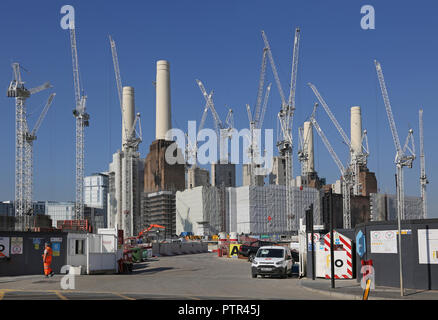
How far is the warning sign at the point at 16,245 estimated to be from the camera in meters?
31.3

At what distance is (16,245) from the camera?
3141 cm

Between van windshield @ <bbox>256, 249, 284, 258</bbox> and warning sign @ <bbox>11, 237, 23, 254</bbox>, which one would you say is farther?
warning sign @ <bbox>11, 237, 23, 254</bbox>

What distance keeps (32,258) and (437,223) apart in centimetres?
2184

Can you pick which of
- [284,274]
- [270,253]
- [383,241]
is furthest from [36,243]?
[383,241]

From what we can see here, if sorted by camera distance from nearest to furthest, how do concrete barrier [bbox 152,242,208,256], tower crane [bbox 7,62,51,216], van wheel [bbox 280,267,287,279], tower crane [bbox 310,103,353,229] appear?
van wheel [bbox 280,267,287,279], concrete barrier [bbox 152,242,208,256], tower crane [bbox 7,62,51,216], tower crane [bbox 310,103,353,229]

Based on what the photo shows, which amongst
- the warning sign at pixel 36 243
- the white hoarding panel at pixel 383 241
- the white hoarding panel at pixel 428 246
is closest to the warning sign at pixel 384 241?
the white hoarding panel at pixel 383 241

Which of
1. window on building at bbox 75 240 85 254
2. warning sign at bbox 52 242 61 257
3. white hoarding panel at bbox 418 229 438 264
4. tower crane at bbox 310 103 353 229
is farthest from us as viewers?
tower crane at bbox 310 103 353 229

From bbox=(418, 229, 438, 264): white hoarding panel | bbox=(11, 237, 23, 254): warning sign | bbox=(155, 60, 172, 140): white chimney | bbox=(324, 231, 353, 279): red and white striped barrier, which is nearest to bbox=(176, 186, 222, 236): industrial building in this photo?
bbox=(155, 60, 172, 140): white chimney

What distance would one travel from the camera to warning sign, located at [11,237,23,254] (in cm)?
3133

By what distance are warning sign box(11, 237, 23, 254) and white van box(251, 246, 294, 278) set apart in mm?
12701

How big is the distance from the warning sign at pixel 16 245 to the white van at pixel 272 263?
12701 millimetres

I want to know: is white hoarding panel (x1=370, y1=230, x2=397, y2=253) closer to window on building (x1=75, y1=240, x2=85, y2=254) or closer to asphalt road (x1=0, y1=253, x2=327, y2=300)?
asphalt road (x1=0, y1=253, x2=327, y2=300)
